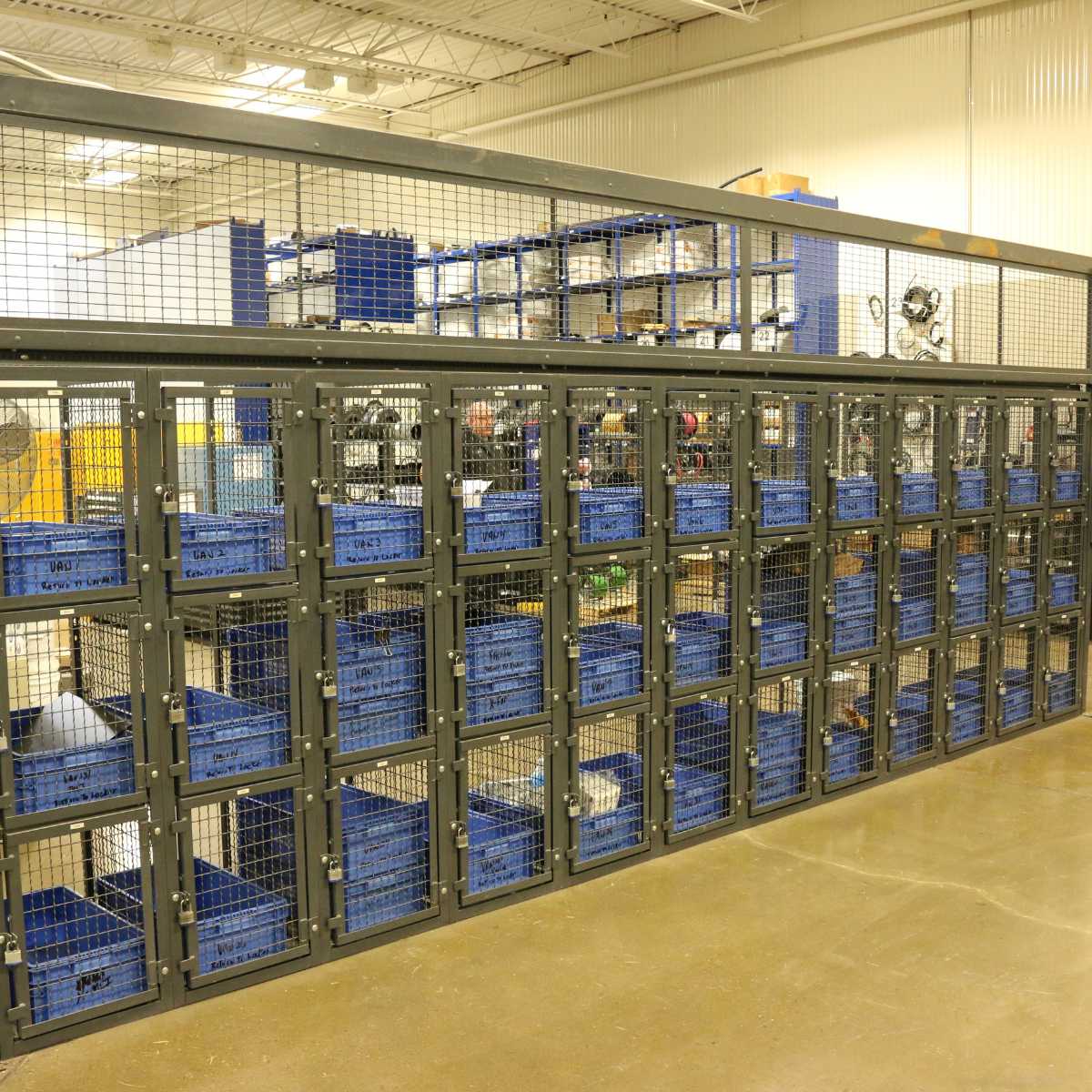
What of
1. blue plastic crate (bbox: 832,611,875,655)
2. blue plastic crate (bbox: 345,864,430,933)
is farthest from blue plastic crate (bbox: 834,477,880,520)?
blue plastic crate (bbox: 345,864,430,933)

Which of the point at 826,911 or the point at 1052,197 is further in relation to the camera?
the point at 1052,197

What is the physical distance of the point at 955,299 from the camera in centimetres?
1096

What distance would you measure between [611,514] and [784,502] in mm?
1096

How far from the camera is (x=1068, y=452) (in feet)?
24.6

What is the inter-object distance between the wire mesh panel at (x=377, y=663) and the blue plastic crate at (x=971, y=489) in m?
3.51

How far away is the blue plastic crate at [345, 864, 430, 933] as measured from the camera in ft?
13.9

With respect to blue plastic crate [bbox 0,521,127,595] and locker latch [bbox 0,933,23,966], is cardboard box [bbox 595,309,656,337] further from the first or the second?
locker latch [bbox 0,933,23,966]

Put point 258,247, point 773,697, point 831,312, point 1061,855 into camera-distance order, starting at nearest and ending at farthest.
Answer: point 258,247
point 1061,855
point 773,697
point 831,312

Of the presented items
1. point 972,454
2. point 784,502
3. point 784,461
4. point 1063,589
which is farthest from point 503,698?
point 1063,589

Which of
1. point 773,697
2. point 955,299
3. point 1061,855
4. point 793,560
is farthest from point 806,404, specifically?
point 955,299

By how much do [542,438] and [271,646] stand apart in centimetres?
130

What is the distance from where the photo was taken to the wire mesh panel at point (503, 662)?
177 inches

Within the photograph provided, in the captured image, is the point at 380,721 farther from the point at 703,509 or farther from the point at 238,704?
the point at 703,509

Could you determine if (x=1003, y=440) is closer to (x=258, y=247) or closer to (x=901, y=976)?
(x=901, y=976)
